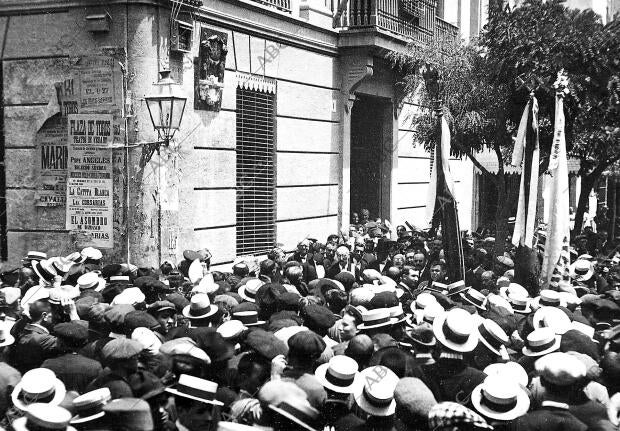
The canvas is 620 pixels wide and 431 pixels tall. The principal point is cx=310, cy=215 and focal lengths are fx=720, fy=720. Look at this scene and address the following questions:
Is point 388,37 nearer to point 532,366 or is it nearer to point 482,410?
point 532,366

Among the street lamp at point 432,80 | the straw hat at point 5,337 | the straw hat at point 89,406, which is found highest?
the street lamp at point 432,80

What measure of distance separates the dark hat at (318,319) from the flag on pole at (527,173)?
3548 mm

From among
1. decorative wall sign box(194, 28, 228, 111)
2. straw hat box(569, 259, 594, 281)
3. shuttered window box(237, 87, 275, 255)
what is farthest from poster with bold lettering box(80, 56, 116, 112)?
straw hat box(569, 259, 594, 281)

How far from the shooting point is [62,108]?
10555mm

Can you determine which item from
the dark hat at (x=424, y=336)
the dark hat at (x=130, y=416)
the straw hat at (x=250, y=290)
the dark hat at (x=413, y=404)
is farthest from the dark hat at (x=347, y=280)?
the dark hat at (x=130, y=416)

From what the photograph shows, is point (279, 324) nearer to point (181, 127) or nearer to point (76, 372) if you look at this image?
point (76, 372)

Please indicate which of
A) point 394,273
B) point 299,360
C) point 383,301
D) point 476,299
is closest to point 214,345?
point 299,360

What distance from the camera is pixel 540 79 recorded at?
30.1 feet

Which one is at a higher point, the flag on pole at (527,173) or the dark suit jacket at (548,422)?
the flag on pole at (527,173)

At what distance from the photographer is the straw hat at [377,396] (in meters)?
4.25

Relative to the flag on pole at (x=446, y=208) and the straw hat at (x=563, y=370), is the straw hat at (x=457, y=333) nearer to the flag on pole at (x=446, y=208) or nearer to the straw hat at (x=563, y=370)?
the straw hat at (x=563, y=370)

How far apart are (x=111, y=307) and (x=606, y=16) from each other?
26714mm

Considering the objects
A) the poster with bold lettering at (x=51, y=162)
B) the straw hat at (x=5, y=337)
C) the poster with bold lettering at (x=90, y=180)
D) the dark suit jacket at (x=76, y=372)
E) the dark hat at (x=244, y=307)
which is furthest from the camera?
the poster with bold lettering at (x=51, y=162)

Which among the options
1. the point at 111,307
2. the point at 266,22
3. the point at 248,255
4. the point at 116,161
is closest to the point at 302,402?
the point at 111,307
